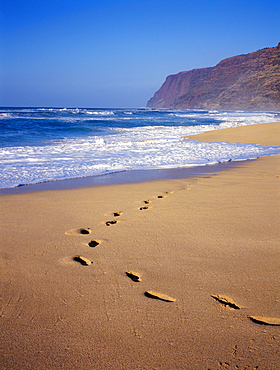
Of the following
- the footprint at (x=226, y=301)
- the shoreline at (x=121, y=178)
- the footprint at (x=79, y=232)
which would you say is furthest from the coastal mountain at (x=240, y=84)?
the footprint at (x=226, y=301)

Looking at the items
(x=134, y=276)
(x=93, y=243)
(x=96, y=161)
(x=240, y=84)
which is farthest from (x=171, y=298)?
(x=240, y=84)

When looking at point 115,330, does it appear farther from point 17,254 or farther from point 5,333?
point 17,254

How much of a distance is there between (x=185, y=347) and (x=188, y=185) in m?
3.38

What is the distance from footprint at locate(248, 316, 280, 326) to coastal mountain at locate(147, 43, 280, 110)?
83.5 metres

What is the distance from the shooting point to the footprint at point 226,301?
1.55 m

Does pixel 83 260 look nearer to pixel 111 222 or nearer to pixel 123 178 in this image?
pixel 111 222

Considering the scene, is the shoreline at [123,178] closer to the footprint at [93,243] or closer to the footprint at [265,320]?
the footprint at [93,243]

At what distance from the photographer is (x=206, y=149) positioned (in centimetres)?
938

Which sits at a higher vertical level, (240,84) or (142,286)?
(240,84)

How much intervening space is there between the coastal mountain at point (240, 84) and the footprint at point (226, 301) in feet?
273

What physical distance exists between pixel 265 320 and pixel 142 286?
26.6 inches

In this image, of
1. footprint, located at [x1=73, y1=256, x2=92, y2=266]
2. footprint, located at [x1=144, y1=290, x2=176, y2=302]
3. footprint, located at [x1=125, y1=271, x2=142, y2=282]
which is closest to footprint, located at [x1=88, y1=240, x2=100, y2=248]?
footprint, located at [x1=73, y1=256, x2=92, y2=266]

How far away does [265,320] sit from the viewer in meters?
1.43

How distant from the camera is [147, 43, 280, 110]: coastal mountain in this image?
82.2 metres
